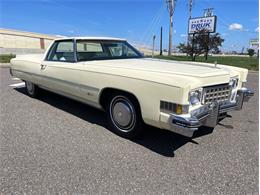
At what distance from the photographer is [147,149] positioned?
307 cm

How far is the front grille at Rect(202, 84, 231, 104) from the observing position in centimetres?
286

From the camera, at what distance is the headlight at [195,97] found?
267 centimetres

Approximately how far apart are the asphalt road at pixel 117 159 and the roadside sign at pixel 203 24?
19.1 m

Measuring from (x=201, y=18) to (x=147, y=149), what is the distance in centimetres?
2212

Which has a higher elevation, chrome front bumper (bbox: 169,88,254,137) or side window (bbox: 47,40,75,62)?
side window (bbox: 47,40,75,62)

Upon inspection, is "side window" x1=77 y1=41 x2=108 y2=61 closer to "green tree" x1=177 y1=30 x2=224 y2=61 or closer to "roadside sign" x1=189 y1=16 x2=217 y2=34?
"green tree" x1=177 y1=30 x2=224 y2=61

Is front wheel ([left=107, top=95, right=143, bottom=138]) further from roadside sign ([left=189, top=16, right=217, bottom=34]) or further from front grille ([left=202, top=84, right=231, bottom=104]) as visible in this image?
roadside sign ([left=189, top=16, right=217, bottom=34])

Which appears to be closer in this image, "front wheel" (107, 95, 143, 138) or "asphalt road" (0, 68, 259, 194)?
"asphalt road" (0, 68, 259, 194)

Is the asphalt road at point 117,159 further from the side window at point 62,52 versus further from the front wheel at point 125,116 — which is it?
the side window at point 62,52

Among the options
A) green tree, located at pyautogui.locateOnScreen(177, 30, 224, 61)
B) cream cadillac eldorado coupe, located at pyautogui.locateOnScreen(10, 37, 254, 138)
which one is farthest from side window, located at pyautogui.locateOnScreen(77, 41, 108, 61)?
green tree, located at pyautogui.locateOnScreen(177, 30, 224, 61)

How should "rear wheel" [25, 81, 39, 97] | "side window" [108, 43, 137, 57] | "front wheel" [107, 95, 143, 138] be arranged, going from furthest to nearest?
1. "rear wheel" [25, 81, 39, 97]
2. "side window" [108, 43, 137, 57]
3. "front wheel" [107, 95, 143, 138]

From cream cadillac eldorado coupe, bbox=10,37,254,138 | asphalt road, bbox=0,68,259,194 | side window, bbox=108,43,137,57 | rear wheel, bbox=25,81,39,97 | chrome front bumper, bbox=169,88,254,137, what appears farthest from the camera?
rear wheel, bbox=25,81,39,97

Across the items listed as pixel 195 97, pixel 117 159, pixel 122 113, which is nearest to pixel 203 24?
pixel 122 113

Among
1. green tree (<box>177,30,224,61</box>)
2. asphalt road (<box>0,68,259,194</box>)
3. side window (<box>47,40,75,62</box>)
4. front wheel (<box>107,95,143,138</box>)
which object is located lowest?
asphalt road (<box>0,68,259,194</box>)
